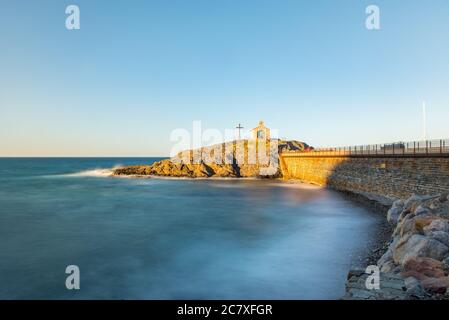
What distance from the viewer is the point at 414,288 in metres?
9.10

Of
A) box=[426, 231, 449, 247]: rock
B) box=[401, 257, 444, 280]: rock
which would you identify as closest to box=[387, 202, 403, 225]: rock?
box=[426, 231, 449, 247]: rock

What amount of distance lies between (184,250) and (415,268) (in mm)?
11039

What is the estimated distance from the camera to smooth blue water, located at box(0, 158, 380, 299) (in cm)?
1241

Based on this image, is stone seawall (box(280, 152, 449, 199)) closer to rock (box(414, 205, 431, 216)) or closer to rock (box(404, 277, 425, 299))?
rock (box(414, 205, 431, 216))

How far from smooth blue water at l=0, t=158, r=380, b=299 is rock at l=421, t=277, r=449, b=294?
2.97 metres

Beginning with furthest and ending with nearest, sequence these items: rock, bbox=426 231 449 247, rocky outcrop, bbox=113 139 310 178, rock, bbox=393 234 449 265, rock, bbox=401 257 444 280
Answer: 1. rocky outcrop, bbox=113 139 310 178
2. rock, bbox=426 231 449 247
3. rock, bbox=393 234 449 265
4. rock, bbox=401 257 444 280

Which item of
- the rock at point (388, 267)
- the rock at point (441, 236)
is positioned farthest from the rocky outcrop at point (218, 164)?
the rock at point (388, 267)

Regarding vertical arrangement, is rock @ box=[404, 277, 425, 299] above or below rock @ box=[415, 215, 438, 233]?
below

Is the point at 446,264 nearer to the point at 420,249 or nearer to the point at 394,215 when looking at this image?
the point at 420,249

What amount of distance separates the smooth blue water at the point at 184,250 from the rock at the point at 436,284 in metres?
2.97

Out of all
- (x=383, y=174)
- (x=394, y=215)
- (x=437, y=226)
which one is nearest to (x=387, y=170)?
(x=383, y=174)
